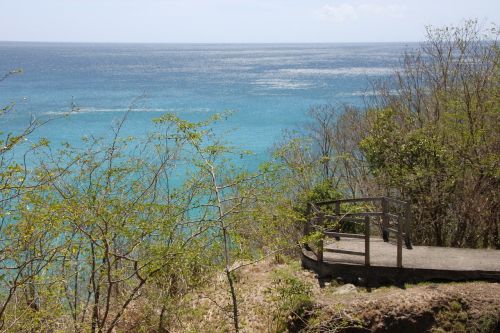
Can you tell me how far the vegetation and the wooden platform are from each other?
1.01 meters

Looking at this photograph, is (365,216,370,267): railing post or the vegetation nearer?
the vegetation

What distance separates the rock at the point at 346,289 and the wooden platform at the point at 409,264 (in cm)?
35

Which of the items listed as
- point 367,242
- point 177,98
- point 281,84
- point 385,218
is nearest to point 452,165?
point 385,218

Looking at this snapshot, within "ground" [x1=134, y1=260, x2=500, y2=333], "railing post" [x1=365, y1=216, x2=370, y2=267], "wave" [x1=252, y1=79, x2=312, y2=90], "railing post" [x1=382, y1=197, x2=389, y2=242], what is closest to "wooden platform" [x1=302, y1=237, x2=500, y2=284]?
"railing post" [x1=365, y1=216, x2=370, y2=267]

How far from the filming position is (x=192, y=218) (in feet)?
42.8

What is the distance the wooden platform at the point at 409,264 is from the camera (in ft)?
42.7

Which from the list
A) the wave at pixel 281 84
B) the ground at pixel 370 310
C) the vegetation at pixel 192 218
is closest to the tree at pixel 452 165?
the vegetation at pixel 192 218

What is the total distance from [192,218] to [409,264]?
205 inches

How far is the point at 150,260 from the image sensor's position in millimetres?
9656

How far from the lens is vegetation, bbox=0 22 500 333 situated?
9.23m

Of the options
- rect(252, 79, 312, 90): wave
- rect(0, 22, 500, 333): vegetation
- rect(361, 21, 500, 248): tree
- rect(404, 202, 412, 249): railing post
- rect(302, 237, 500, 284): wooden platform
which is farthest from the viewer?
rect(252, 79, 312, 90): wave

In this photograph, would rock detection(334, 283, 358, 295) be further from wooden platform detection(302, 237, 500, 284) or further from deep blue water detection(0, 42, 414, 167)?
deep blue water detection(0, 42, 414, 167)

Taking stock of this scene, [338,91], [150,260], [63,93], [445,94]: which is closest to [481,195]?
[445,94]

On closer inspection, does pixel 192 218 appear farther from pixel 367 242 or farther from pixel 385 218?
pixel 385 218
